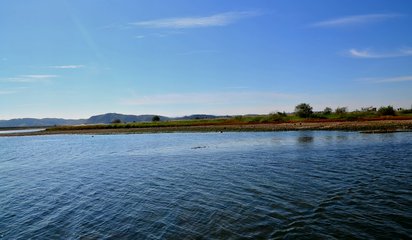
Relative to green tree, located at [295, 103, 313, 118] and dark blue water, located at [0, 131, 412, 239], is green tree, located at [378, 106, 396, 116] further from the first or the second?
dark blue water, located at [0, 131, 412, 239]

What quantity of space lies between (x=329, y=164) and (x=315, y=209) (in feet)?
39.4

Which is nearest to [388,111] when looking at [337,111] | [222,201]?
[337,111]

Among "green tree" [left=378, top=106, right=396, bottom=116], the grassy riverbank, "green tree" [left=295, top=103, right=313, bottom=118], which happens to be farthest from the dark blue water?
"green tree" [left=295, top=103, right=313, bottom=118]

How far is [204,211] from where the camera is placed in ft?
49.4

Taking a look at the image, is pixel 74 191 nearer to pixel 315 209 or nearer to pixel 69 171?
pixel 69 171

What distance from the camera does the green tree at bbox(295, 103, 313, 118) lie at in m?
105

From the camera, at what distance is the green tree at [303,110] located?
4142 inches

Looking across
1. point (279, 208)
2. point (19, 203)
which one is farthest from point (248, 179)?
point (19, 203)

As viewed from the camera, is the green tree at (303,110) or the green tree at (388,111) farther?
the green tree at (303,110)

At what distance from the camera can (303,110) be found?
107m

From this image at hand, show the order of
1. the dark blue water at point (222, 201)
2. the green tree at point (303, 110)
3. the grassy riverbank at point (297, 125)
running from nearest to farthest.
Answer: the dark blue water at point (222, 201)
the grassy riverbank at point (297, 125)
the green tree at point (303, 110)

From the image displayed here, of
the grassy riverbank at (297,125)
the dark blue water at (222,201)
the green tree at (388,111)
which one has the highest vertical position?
the green tree at (388,111)

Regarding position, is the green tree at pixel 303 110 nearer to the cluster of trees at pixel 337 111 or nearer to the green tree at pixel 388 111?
the cluster of trees at pixel 337 111

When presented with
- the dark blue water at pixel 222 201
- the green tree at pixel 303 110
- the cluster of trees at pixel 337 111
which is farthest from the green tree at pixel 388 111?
the dark blue water at pixel 222 201
